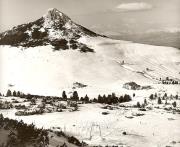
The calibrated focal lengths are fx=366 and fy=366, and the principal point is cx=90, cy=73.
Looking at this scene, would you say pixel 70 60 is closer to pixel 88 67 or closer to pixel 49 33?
pixel 88 67

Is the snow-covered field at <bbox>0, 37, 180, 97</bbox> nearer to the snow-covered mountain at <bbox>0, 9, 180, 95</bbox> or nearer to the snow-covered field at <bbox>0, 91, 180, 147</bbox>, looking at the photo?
the snow-covered mountain at <bbox>0, 9, 180, 95</bbox>

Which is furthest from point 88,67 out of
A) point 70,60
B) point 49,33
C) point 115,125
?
point 115,125

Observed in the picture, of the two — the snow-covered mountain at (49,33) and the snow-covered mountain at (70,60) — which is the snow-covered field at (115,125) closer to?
the snow-covered mountain at (70,60)

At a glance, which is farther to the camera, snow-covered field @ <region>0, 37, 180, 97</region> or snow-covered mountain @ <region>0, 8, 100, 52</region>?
snow-covered mountain @ <region>0, 8, 100, 52</region>

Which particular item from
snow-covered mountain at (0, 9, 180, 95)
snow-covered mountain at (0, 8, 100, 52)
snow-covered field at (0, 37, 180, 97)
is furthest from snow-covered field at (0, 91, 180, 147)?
snow-covered mountain at (0, 8, 100, 52)

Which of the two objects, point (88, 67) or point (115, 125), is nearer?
point (115, 125)

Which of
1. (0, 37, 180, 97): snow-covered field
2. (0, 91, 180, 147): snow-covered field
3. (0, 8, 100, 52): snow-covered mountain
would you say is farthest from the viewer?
(0, 8, 100, 52): snow-covered mountain

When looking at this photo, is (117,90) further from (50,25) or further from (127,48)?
(50,25)

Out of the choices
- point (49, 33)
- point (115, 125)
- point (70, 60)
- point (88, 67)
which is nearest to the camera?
point (115, 125)

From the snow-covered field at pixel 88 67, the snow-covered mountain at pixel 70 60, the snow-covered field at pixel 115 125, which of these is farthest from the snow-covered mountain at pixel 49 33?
the snow-covered field at pixel 115 125
